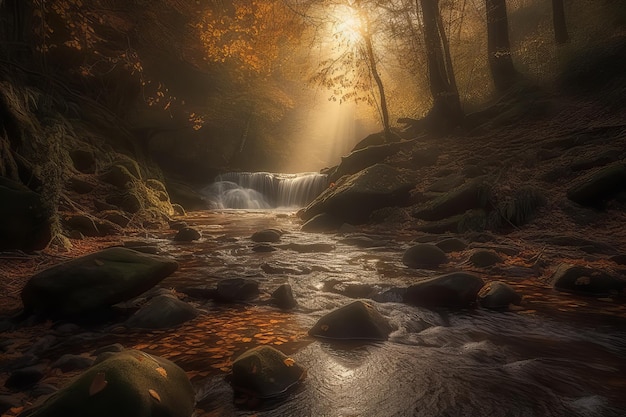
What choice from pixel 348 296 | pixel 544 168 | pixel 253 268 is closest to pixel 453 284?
pixel 348 296

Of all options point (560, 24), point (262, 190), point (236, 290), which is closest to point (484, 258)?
point (236, 290)

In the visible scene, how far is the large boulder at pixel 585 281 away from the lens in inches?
190

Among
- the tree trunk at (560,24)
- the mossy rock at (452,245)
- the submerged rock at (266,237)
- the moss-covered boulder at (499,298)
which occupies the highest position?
the tree trunk at (560,24)

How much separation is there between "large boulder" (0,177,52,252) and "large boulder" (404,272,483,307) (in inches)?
226

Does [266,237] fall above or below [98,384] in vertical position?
above

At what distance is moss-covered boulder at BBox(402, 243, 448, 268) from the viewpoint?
264 inches

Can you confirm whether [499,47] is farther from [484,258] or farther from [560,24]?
[484,258]

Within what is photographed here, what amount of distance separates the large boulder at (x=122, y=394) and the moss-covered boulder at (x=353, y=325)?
67.1 inches

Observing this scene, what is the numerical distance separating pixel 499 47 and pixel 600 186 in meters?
9.46

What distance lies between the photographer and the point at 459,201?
9047 millimetres

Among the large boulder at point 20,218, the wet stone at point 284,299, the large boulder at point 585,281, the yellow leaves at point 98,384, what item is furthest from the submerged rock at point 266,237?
the yellow leaves at point 98,384

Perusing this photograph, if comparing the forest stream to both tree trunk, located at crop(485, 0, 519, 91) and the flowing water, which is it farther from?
tree trunk, located at crop(485, 0, 519, 91)

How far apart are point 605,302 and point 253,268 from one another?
5.31 m

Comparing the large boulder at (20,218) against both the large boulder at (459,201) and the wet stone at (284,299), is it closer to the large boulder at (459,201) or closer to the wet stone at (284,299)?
the wet stone at (284,299)
